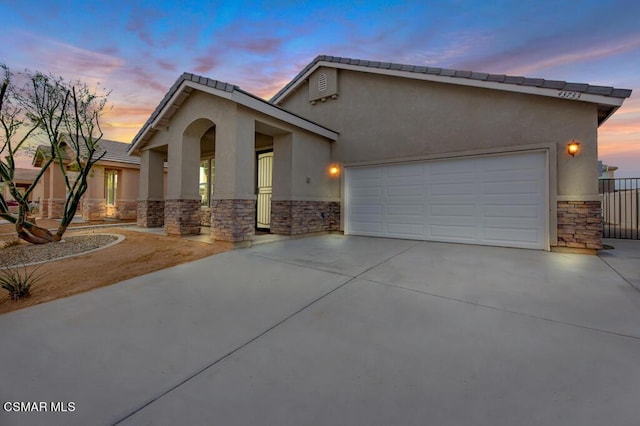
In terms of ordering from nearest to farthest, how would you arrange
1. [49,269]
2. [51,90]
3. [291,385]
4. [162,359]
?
1. [291,385]
2. [162,359]
3. [49,269]
4. [51,90]

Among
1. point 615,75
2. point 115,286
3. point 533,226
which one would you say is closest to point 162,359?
point 115,286

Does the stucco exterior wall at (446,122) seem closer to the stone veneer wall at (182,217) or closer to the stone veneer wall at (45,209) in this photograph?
the stone veneer wall at (182,217)

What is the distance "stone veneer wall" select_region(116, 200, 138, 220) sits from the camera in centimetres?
1464

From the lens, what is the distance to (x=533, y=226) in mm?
6754

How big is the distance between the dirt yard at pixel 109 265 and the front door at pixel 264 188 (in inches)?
127

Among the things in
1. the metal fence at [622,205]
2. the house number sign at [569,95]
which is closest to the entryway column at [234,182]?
the house number sign at [569,95]

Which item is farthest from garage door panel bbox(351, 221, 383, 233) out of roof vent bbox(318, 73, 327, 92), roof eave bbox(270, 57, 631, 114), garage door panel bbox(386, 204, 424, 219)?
roof vent bbox(318, 73, 327, 92)

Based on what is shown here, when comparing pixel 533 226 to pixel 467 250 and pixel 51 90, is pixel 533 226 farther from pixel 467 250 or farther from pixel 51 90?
pixel 51 90

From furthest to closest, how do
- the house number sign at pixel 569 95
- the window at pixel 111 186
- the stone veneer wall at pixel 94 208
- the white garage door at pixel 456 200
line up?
the window at pixel 111 186, the stone veneer wall at pixel 94 208, the white garage door at pixel 456 200, the house number sign at pixel 569 95

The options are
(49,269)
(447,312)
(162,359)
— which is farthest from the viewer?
(49,269)

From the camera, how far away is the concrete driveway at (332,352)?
1.67 metres

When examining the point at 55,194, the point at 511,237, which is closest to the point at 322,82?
the point at 511,237

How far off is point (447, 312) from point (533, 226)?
18.2 ft

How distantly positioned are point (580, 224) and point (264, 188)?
9.33 m
